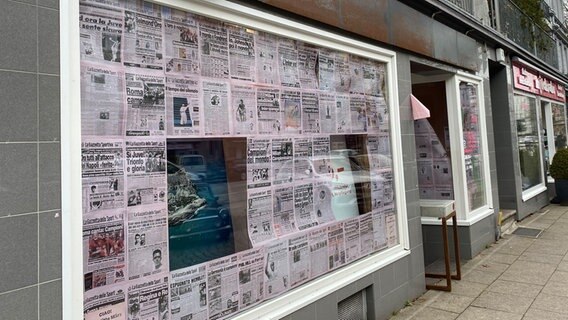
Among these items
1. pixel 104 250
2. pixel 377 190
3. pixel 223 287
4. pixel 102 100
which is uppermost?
pixel 102 100

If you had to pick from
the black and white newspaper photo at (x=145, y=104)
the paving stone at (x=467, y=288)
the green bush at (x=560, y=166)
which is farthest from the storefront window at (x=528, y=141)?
the black and white newspaper photo at (x=145, y=104)

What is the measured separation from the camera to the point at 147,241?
2.55m

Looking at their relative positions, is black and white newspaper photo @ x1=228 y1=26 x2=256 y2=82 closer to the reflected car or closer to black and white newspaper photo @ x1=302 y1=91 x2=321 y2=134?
black and white newspaper photo @ x1=302 y1=91 x2=321 y2=134

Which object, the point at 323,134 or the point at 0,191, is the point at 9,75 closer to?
the point at 0,191

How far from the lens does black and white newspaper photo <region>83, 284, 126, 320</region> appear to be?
2.25 m

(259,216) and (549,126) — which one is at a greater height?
(549,126)

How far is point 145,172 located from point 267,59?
1.47 metres

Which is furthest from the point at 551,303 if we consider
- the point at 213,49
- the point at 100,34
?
the point at 100,34

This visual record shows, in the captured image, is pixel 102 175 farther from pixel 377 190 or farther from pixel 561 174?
pixel 561 174

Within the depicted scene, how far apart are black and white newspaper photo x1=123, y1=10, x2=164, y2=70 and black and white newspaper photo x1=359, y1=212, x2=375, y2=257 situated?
267 cm

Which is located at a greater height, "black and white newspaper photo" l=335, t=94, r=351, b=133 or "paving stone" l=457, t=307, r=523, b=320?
"black and white newspaper photo" l=335, t=94, r=351, b=133

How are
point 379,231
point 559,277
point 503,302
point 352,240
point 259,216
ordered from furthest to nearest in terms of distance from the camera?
point 559,277 < point 503,302 < point 379,231 < point 352,240 < point 259,216

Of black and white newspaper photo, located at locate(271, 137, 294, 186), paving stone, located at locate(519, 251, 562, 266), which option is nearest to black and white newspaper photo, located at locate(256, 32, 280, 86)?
black and white newspaper photo, located at locate(271, 137, 294, 186)

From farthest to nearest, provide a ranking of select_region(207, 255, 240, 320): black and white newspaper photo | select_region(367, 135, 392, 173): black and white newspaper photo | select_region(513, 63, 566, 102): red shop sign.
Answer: select_region(513, 63, 566, 102): red shop sign < select_region(367, 135, 392, 173): black and white newspaper photo < select_region(207, 255, 240, 320): black and white newspaper photo
